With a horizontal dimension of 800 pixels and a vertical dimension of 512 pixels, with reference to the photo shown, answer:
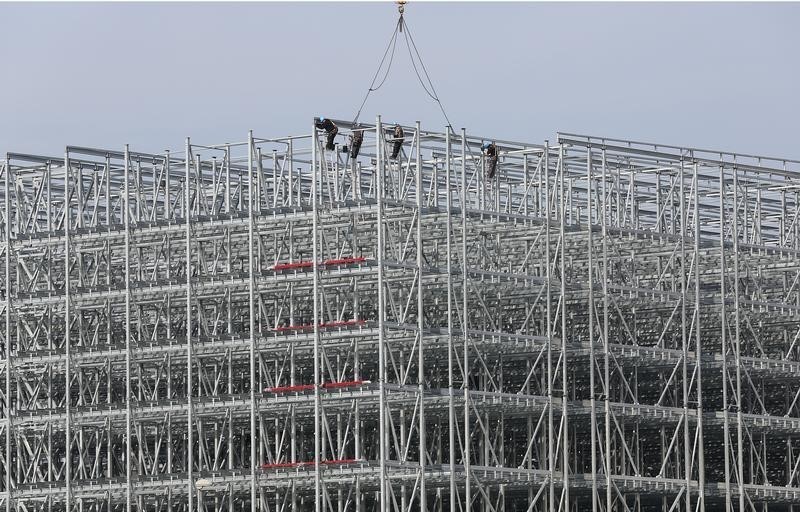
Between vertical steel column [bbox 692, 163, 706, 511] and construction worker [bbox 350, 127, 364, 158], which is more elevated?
construction worker [bbox 350, 127, 364, 158]

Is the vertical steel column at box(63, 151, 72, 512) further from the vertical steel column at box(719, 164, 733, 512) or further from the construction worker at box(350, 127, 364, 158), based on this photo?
the vertical steel column at box(719, 164, 733, 512)

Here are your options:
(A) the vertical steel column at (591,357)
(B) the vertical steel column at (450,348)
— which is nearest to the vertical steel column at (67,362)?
(B) the vertical steel column at (450,348)

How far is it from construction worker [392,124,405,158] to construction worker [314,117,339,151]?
8.39ft

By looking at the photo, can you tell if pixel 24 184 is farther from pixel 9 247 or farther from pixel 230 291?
pixel 230 291

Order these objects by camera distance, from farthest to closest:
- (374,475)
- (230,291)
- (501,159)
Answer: (501,159) → (230,291) → (374,475)

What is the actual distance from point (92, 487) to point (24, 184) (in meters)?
19.7

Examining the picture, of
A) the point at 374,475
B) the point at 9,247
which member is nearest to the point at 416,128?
the point at 374,475

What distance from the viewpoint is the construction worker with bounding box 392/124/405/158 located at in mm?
86250

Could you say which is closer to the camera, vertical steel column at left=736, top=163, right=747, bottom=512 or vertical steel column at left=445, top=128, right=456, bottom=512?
vertical steel column at left=445, top=128, right=456, bottom=512

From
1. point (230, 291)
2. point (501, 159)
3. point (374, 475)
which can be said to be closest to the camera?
point (374, 475)

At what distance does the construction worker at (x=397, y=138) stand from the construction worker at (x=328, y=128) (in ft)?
8.39

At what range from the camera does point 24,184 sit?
104875mm

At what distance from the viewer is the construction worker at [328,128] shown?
279ft

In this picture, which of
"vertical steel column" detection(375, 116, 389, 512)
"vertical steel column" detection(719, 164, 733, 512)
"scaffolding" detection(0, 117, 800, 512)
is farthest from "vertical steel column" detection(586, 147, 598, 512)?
"vertical steel column" detection(375, 116, 389, 512)
